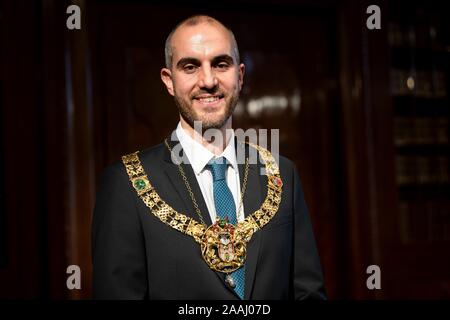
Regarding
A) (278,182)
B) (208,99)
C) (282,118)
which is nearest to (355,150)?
(282,118)

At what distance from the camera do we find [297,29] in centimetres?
255

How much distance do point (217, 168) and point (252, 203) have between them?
11cm

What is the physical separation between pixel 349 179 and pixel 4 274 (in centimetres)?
164

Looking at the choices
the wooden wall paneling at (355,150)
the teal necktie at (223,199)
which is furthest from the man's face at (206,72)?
the wooden wall paneling at (355,150)

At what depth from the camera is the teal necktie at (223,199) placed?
1044mm

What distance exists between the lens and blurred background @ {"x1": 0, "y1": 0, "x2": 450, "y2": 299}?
82.2 inches

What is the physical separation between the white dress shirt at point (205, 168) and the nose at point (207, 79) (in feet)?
0.46

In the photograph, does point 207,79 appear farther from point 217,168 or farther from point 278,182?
point 278,182

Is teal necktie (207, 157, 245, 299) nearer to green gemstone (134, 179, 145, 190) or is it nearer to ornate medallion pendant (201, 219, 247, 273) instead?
ornate medallion pendant (201, 219, 247, 273)

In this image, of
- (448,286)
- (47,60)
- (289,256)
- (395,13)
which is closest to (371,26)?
(395,13)

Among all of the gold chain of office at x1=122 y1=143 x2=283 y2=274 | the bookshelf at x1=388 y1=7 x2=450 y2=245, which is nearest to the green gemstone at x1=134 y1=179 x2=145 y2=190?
the gold chain of office at x1=122 y1=143 x2=283 y2=274

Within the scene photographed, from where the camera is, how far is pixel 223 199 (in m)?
1.08

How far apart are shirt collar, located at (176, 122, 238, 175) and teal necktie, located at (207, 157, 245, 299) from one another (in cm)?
1
